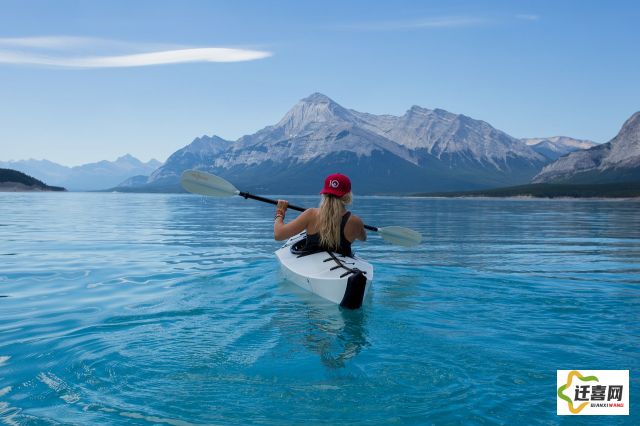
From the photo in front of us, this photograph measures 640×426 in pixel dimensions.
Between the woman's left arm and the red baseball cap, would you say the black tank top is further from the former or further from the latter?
the red baseball cap

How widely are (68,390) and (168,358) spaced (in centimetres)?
132

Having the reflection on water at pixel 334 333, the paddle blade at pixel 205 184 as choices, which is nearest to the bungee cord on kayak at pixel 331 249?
the reflection on water at pixel 334 333

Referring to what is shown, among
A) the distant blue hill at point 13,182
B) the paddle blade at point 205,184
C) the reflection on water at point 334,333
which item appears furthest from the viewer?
the distant blue hill at point 13,182

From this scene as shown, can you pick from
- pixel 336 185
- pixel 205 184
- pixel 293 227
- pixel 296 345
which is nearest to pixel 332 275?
pixel 293 227

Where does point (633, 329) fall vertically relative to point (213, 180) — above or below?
below

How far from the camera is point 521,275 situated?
49.1ft

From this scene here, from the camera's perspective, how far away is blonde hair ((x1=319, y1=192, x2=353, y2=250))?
33.8 feet

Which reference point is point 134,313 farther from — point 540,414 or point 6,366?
point 540,414

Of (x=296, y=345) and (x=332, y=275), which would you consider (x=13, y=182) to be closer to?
(x=332, y=275)

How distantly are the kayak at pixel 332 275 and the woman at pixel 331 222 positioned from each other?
29cm

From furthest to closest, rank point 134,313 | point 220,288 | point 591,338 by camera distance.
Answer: point 220,288
point 134,313
point 591,338

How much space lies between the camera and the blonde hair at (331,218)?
33.8ft

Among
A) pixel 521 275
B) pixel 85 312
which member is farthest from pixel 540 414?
pixel 521 275

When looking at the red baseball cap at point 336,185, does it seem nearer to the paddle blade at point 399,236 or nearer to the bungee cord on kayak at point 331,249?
the bungee cord on kayak at point 331,249
